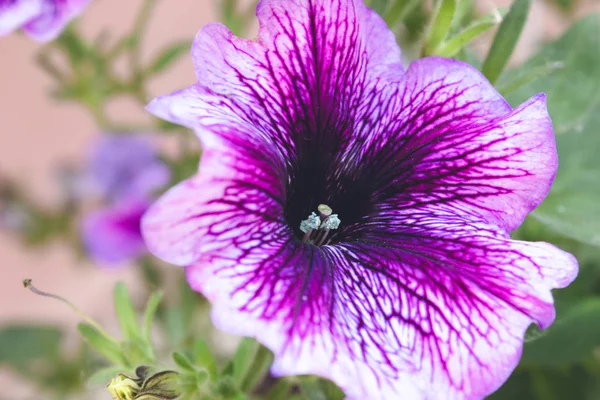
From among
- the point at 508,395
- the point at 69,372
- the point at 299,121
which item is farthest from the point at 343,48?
the point at 69,372

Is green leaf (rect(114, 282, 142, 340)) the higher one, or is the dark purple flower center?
the dark purple flower center

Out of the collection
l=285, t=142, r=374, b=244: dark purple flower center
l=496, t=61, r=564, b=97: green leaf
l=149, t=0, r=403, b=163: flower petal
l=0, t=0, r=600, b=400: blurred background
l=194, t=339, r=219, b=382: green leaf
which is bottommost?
l=0, t=0, r=600, b=400: blurred background

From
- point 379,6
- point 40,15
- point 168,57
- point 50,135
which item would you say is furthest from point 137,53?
point 50,135

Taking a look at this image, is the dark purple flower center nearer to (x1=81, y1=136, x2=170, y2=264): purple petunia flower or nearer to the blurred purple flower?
(x1=81, y1=136, x2=170, y2=264): purple petunia flower

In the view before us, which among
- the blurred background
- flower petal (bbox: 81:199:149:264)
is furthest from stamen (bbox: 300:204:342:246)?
the blurred background

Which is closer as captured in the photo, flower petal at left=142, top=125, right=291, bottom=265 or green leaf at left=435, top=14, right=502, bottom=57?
flower petal at left=142, top=125, right=291, bottom=265

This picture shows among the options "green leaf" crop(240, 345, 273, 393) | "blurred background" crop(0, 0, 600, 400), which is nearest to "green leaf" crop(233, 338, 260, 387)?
"green leaf" crop(240, 345, 273, 393)

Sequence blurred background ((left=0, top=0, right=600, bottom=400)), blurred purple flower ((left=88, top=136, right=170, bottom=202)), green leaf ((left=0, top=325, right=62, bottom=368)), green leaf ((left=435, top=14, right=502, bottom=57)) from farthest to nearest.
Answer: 1. blurred background ((left=0, top=0, right=600, bottom=400))
2. blurred purple flower ((left=88, top=136, right=170, bottom=202))
3. green leaf ((left=0, top=325, right=62, bottom=368))
4. green leaf ((left=435, top=14, right=502, bottom=57))

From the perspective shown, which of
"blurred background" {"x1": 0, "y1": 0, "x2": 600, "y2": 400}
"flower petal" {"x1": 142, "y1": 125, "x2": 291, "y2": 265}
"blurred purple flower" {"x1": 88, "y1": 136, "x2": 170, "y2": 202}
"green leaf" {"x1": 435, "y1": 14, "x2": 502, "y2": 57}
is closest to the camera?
"flower petal" {"x1": 142, "y1": 125, "x2": 291, "y2": 265}

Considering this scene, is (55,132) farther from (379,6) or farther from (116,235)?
(379,6)
